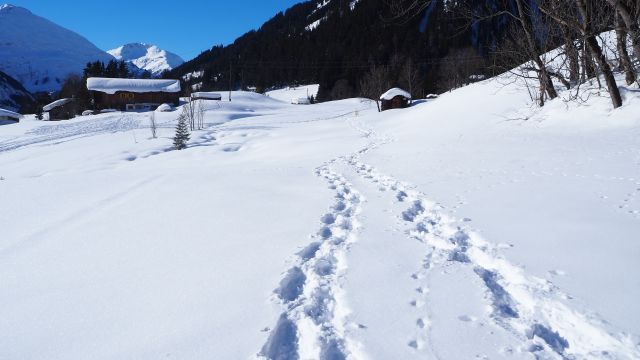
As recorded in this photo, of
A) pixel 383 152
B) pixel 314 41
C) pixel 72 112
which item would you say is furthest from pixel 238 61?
pixel 383 152

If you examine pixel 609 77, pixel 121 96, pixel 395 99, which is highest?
pixel 609 77

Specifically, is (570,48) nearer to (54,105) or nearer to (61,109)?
(61,109)

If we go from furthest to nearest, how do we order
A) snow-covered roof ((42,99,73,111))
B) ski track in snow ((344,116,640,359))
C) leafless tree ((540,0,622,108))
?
snow-covered roof ((42,99,73,111)) < leafless tree ((540,0,622,108)) < ski track in snow ((344,116,640,359))

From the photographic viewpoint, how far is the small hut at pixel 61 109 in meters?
57.3

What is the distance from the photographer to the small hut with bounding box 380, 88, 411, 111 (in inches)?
1779

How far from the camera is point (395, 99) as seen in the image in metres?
45.7

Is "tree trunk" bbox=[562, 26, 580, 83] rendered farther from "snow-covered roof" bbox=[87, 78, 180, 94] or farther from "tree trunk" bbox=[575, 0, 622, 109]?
"snow-covered roof" bbox=[87, 78, 180, 94]

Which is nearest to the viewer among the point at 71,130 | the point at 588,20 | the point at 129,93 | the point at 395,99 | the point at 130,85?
the point at 588,20

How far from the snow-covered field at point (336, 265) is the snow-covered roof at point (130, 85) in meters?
57.3

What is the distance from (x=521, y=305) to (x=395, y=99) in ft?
146

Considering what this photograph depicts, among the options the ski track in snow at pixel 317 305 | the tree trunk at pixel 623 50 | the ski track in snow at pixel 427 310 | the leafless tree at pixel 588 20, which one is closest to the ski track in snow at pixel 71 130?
the ski track in snow at pixel 317 305

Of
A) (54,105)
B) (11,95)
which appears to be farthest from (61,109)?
(11,95)

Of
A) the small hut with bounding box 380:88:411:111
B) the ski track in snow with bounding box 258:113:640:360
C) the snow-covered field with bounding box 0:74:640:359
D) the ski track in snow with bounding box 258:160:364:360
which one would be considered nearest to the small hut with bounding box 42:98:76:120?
the small hut with bounding box 380:88:411:111

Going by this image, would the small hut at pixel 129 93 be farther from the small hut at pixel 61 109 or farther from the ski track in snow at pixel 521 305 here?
the ski track in snow at pixel 521 305
